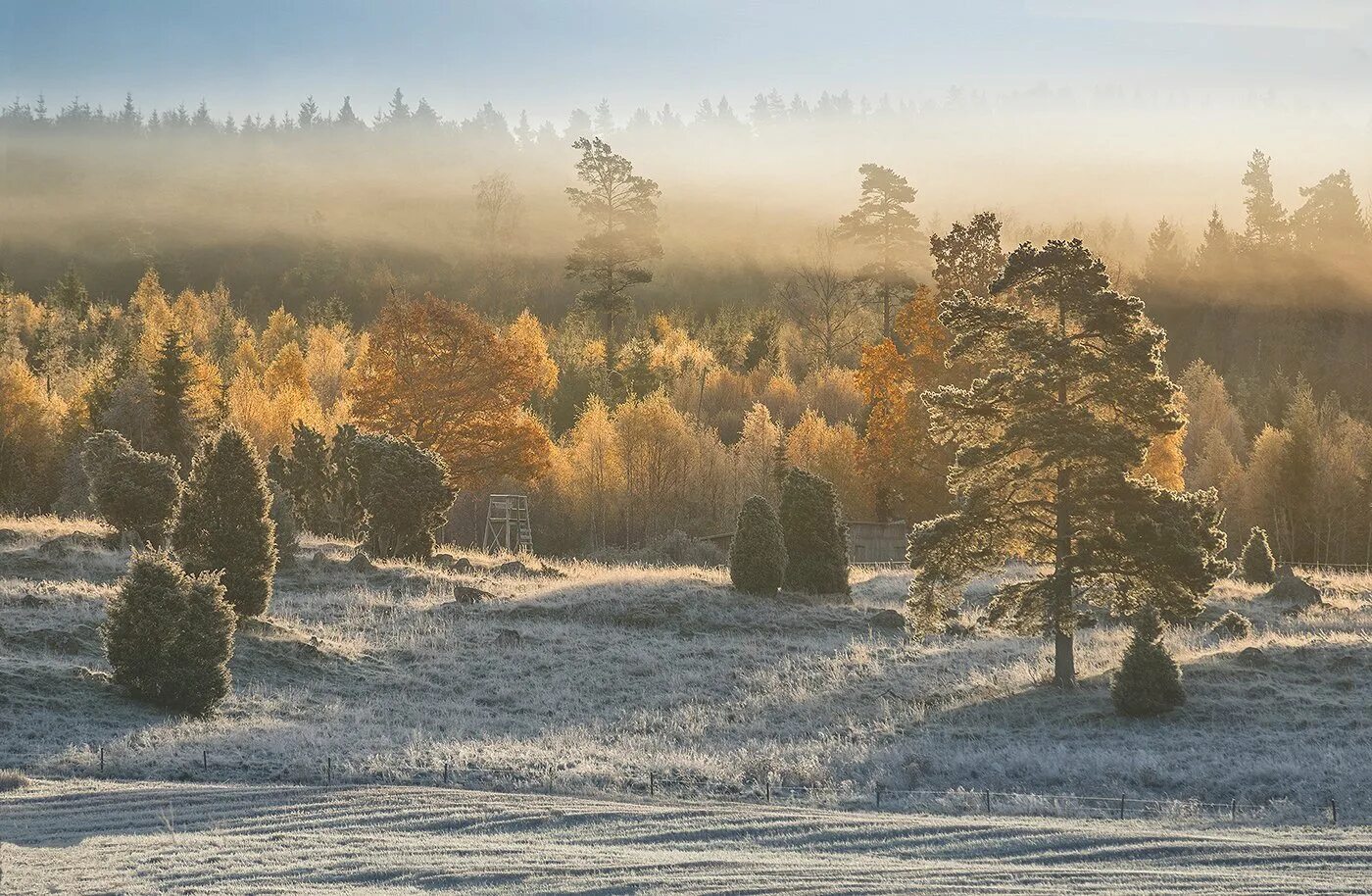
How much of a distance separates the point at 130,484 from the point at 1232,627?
2996 cm

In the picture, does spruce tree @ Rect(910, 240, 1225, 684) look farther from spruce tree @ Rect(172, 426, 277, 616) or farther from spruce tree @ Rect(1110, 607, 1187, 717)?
spruce tree @ Rect(172, 426, 277, 616)

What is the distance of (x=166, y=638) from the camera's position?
81.7ft

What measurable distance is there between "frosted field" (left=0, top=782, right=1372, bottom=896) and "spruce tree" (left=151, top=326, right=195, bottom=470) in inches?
1999

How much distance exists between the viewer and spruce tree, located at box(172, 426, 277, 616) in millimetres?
31031

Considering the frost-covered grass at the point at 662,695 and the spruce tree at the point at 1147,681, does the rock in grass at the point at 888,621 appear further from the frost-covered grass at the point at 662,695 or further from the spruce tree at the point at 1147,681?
the spruce tree at the point at 1147,681

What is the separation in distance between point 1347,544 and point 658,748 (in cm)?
6807

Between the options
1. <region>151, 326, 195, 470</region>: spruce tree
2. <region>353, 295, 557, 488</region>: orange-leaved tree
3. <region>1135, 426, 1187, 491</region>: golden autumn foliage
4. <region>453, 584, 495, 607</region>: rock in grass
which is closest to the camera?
<region>453, 584, 495, 607</region>: rock in grass

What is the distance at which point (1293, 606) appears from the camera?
134ft

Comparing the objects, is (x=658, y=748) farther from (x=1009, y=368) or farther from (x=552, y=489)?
(x=552, y=489)

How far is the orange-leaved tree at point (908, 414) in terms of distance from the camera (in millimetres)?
58531

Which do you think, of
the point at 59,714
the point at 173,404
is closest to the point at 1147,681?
the point at 59,714

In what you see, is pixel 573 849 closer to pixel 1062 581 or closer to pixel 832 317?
pixel 1062 581

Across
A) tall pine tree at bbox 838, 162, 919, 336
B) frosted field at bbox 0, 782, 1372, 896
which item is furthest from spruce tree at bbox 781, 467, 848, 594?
tall pine tree at bbox 838, 162, 919, 336

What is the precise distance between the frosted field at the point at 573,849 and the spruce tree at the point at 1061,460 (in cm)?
1060
